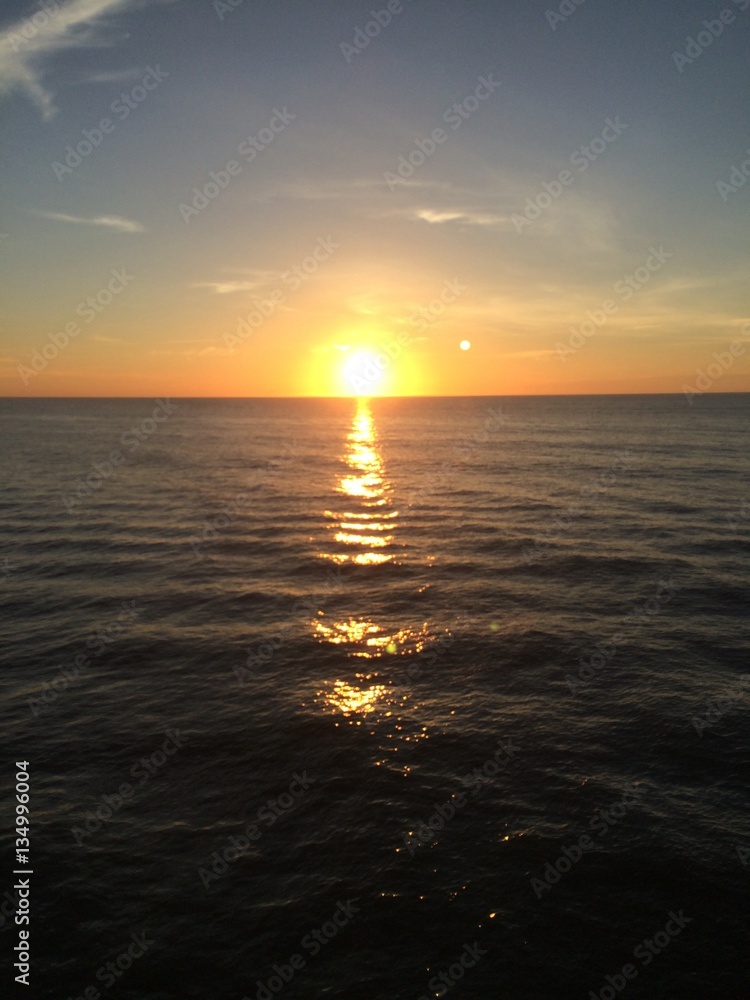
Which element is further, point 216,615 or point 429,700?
point 216,615

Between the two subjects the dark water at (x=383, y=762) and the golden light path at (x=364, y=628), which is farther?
the golden light path at (x=364, y=628)

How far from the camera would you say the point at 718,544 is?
37.2 metres

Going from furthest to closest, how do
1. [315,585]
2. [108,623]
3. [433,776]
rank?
1. [315,585]
2. [108,623]
3. [433,776]

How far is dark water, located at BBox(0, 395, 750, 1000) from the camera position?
11.7m

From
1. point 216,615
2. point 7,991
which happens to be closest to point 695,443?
point 216,615

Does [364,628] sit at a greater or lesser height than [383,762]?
greater

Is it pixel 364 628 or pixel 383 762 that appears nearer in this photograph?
pixel 383 762

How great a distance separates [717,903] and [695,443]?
9835 cm

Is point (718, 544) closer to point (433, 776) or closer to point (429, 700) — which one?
point (429, 700)

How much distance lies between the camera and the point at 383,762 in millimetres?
17281

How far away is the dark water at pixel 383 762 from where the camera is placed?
38.4 feet

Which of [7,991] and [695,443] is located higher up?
[695,443]

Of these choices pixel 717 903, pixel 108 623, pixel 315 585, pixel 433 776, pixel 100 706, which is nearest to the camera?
pixel 717 903

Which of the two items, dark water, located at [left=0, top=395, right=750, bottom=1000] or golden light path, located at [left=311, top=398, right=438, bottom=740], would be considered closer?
dark water, located at [left=0, top=395, right=750, bottom=1000]
